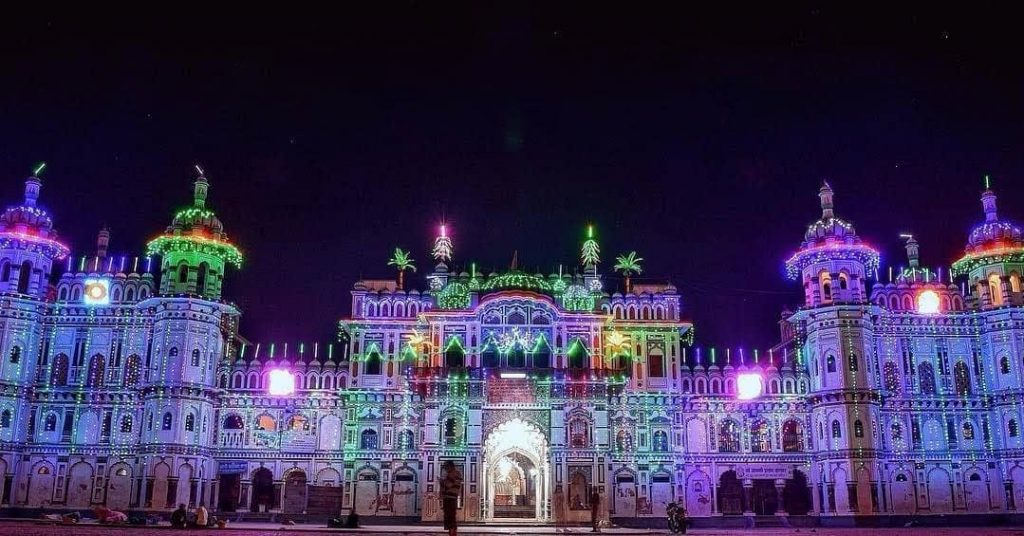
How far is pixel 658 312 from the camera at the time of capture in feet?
194

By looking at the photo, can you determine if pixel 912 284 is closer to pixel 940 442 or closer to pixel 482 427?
pixel 940 442

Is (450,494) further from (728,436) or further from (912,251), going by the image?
(912,251)

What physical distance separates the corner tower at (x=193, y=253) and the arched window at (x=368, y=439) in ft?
40.8

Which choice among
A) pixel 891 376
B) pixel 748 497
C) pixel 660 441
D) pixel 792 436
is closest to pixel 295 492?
pixel 660 441

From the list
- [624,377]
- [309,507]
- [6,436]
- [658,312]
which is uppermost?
[658,312]

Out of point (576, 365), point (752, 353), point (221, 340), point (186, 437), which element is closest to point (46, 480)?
point (186, 437)

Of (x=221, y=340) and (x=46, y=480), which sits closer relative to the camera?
(x=46, y=480)

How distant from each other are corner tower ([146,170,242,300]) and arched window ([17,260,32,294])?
6.72m

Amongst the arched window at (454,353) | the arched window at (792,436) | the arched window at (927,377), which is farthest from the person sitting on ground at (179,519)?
the arched window at (927,377)

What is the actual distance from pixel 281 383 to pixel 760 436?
30.1m

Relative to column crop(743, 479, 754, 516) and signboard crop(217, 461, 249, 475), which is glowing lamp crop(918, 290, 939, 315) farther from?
signboard crop(217, 461, 249, 475)

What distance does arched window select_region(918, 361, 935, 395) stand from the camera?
56281 millimetres

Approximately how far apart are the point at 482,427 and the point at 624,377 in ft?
30.2

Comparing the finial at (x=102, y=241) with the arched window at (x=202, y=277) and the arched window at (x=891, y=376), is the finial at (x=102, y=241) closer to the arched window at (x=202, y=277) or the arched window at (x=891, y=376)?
the arched window at (x=202, y=277)
